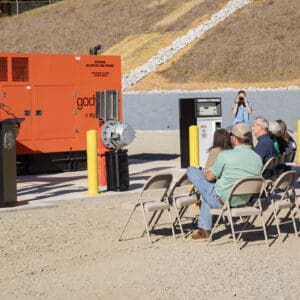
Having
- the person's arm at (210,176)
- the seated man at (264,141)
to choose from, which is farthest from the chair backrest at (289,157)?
the person's arm at (210,176)

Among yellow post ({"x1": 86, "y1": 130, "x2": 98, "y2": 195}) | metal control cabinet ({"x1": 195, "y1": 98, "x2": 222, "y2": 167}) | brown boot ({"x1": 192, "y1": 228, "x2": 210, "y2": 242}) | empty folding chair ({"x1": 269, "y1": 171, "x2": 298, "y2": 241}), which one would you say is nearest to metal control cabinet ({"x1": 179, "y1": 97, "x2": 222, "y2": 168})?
metal control cabinet ({"x1": 195, "y1": 98, "x2": 222, "y2": 167})

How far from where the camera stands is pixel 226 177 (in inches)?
404

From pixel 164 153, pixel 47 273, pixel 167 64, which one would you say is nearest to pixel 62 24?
pixel 167 64

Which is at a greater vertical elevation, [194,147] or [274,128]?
[274,128]

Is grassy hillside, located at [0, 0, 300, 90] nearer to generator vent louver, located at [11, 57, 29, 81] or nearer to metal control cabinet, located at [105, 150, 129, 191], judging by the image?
generator vent louver, located at [11, 57, 29, 81]

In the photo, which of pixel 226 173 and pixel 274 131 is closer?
pixel 226 173

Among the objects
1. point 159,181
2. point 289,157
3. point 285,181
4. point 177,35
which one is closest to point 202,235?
point 159,181

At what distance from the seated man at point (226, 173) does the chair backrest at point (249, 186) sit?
0.44ft

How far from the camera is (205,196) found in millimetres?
10414

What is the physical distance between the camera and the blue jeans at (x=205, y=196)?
34.0 ft

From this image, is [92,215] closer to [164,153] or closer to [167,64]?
[164,153]

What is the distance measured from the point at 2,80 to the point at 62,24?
168 ft

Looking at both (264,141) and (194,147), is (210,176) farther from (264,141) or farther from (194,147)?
(194,147)

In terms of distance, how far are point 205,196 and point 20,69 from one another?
32.0ft
